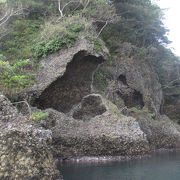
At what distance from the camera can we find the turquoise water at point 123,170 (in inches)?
381

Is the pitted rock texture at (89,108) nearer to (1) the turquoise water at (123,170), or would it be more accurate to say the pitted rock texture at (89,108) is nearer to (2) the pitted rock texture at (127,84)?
(2) the pitted rock texture at (127,84)

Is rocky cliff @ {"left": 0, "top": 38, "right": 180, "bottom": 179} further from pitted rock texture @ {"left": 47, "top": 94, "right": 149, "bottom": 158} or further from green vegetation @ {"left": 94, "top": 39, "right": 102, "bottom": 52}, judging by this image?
green vegetation @ {"left": 94, "top": 39, "right": 102, "bottom": 52}

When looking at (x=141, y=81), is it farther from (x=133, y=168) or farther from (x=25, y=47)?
Answer: (x=133, y=168)

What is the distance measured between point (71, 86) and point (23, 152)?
946cm

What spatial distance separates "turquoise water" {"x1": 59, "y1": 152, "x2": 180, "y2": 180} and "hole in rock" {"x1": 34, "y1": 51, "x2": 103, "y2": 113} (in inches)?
201

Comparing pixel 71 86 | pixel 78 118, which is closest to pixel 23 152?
pixel 78 118

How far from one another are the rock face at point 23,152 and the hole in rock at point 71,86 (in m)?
6.94

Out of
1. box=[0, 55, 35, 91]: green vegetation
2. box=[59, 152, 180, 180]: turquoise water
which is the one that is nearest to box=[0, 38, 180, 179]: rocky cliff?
box=[0, 55, 35, 91]: green vegetation

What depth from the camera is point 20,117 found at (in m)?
9.16

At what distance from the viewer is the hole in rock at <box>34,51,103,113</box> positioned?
15935mm

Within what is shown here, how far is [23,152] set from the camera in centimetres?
772

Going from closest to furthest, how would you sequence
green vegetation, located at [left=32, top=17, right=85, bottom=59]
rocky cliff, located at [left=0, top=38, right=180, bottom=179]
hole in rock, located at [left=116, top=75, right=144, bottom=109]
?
1. rocky cliff, located at [left=0, top=38, right=180, bottom=179]
2. green vegetation, located at [left=32, top=17, right=85, bottom=59]
3. hole in rock, located at [left=116, top=75, right=144, bottom=109]

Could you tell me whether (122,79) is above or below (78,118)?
above

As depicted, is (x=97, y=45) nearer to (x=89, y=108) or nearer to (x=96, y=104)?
(x=96, y=104)
